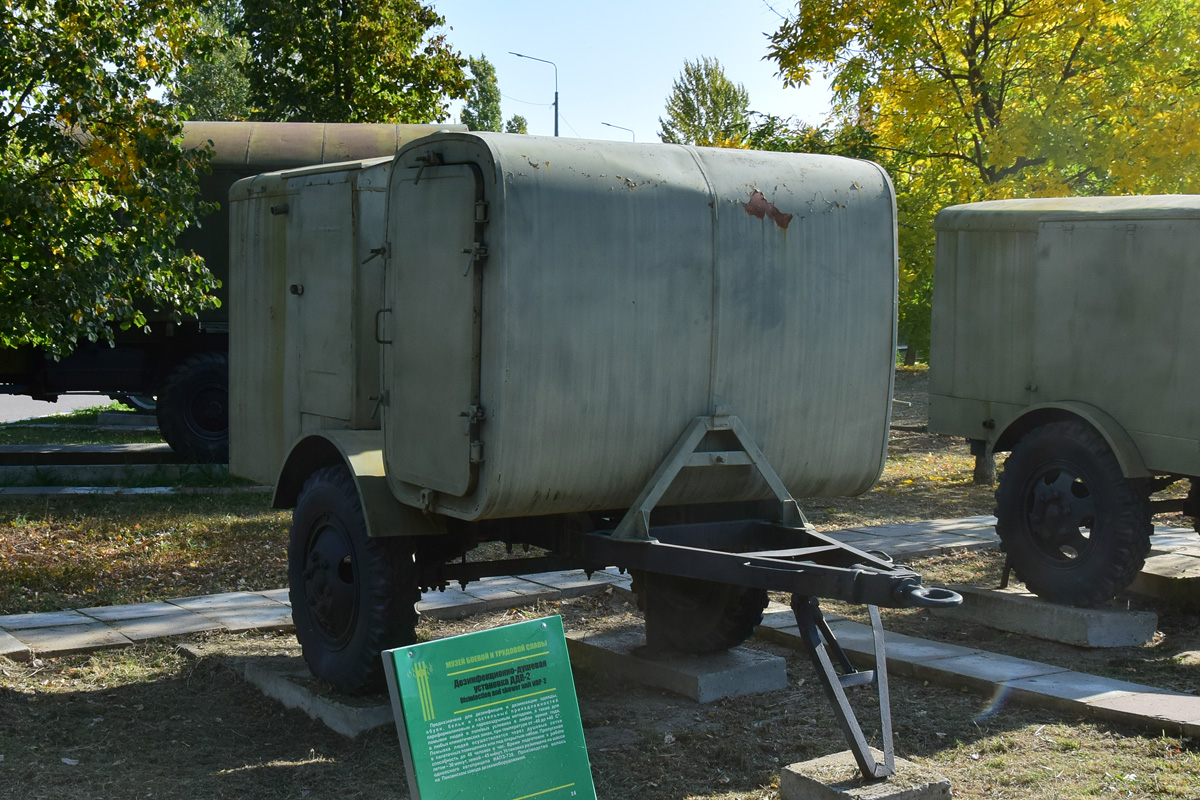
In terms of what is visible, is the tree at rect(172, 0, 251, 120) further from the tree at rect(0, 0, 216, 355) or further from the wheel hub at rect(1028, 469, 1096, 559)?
the wheel hub at rect(1028, 469, 1096, 559)

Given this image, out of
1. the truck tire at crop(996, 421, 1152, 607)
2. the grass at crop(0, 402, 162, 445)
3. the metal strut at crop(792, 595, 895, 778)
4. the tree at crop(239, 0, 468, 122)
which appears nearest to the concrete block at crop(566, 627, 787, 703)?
the metal strut at crop(792, 595, 895, 778)

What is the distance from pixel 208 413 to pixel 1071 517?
8.55 m

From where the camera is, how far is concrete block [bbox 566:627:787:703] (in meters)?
5.66

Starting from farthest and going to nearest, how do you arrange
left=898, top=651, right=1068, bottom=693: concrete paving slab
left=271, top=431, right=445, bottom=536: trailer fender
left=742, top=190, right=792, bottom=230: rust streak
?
left=898, top=651, right=1068, bottom=693: concrete paving slab < left=271, top=431, right=445, bottom=536: trailer fender < left=742, top=190, right=792, bottom=230: rust streak

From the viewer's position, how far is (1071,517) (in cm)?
676

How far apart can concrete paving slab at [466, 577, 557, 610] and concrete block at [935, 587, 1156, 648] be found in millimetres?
2536

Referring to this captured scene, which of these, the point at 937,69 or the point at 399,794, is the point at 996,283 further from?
the point at 937,69

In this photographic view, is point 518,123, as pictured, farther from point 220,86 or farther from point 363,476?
point 363,476

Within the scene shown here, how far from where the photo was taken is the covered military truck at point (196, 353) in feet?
39.6

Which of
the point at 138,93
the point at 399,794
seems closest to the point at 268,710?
the point at 399,794

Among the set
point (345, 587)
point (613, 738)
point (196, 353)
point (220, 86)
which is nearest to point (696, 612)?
point (613, 738)

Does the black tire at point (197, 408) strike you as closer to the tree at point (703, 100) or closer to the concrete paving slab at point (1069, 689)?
the concrete paving slab at point (1069, 689)

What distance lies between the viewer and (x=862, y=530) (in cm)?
970

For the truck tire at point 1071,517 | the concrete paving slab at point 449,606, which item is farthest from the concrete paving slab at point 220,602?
the truck tire at point 1071,517
